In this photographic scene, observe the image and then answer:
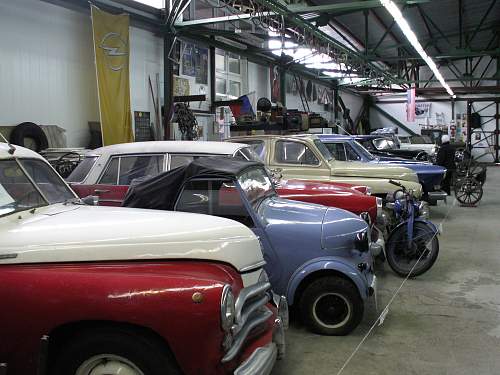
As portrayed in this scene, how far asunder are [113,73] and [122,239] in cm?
783

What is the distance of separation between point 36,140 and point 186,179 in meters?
5.35

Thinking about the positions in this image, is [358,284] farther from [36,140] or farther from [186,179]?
[36,140]

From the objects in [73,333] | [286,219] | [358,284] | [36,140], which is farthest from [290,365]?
[36,140]

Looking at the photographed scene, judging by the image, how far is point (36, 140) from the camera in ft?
27.8

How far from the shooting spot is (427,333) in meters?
4.57

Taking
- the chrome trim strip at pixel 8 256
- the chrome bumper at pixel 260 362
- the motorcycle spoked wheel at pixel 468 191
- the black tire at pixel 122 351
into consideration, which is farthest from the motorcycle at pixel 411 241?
the motorcycle spoked wheel at pixel 468 191

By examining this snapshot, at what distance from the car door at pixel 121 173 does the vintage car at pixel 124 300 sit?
110 inches

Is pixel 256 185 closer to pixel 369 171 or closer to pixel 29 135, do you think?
pixel 369 171

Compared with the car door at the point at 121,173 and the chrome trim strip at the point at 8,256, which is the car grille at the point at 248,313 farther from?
the car door at the point at 121,173

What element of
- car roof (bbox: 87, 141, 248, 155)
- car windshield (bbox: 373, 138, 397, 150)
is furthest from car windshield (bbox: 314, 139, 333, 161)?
car windshield (bbox: 373, 138, 397, 150)

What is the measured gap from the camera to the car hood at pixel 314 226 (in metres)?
4.35

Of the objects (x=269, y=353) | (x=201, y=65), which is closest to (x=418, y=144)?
(x=201, y=65)

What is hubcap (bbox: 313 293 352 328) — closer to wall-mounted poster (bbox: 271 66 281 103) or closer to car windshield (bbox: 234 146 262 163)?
car windshield (bbox: 234 146 262 163)

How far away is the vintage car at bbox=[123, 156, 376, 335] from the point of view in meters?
4.25
